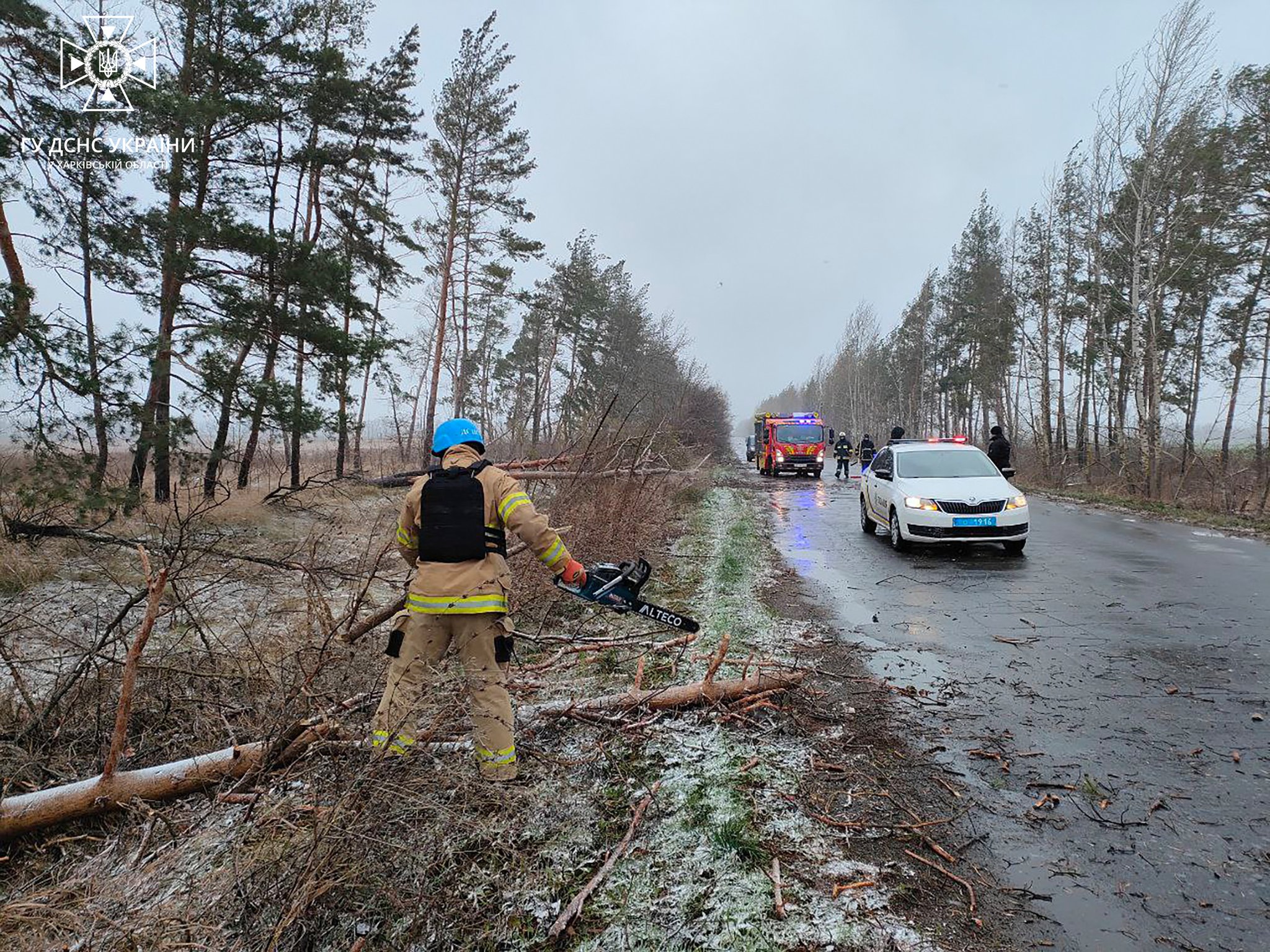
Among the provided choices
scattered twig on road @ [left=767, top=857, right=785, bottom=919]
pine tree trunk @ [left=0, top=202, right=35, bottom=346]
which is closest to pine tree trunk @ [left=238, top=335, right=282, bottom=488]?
pine tree trunk @ [left=0, top=202, right=35, bottom=346]

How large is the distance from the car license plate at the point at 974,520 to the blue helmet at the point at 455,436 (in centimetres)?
758

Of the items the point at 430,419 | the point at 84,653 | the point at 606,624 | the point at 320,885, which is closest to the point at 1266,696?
the point at 606,624

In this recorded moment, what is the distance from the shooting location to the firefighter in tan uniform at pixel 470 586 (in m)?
3.18

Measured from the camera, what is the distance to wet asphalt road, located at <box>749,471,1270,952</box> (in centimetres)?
226

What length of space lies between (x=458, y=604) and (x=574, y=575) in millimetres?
651

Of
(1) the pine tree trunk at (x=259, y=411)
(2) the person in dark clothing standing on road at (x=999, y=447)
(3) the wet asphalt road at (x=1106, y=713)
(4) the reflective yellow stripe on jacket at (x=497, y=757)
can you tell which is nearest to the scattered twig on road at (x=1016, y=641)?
(3) the wet asphalt road at (x=1106, y=713)

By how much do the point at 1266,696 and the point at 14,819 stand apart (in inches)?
286

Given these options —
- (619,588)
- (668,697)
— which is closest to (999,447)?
(668,697)

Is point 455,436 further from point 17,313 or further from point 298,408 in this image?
point 298,408

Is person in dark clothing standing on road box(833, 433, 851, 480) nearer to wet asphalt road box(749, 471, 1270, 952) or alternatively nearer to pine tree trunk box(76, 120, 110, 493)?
wet asphalt road box(749, 471, 1270, 952)

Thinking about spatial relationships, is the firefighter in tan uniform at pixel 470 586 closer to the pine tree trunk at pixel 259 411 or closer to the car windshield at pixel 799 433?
the pine tree trunk at pixel 259 411

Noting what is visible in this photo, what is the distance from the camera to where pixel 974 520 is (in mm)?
8578

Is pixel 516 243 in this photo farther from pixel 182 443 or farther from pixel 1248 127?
pixel 1248 127

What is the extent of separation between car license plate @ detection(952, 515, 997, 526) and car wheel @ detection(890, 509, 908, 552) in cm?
81
